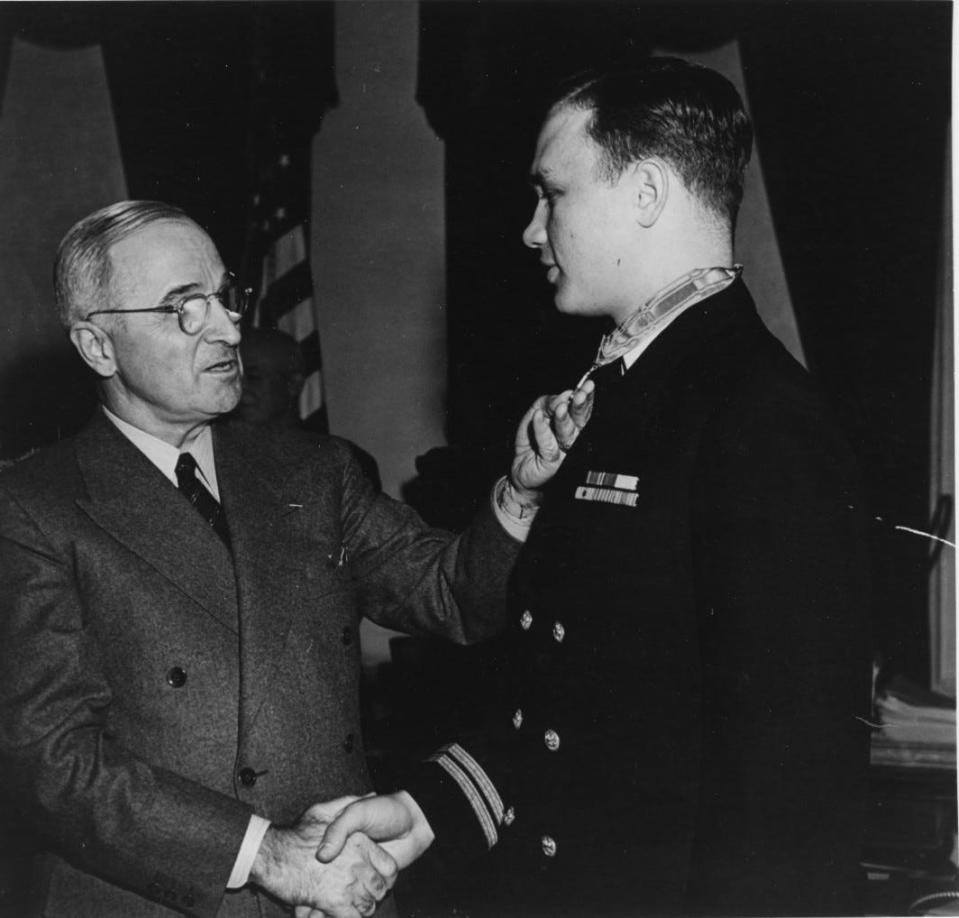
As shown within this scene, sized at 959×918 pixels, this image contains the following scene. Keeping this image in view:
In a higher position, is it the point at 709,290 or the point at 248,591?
the point at 709,290

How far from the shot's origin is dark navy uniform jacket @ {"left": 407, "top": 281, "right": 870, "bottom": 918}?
1320 millimetres

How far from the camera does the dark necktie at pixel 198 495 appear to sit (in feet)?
6.44

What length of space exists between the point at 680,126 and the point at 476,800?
1236 millimetres

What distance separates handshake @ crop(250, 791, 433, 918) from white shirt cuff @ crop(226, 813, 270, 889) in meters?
0.01

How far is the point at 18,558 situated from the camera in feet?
5.71

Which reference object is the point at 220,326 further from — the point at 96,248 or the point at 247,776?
the point at 247,776

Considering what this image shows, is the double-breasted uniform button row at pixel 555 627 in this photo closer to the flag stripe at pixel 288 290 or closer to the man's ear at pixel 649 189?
the man's ear at pixel 649 189

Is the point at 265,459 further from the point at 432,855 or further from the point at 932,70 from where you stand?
the point at 932,70

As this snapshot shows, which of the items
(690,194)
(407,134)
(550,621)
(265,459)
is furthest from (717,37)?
(550,621)

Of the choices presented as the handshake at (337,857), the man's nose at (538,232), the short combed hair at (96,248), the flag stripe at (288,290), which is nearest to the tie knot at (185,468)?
the short combed hair at (96,248)

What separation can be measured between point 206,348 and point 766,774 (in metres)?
1.25

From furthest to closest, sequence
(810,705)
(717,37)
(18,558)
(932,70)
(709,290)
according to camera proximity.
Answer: (717,37), (932,70), (18,558), (709,290), (810,705)

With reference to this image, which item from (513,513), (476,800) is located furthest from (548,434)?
(476,800)

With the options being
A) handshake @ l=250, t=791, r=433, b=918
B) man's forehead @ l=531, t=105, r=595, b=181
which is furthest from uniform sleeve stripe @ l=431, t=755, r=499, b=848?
man's forehead @ l=531, t=105, r=595, b=181
